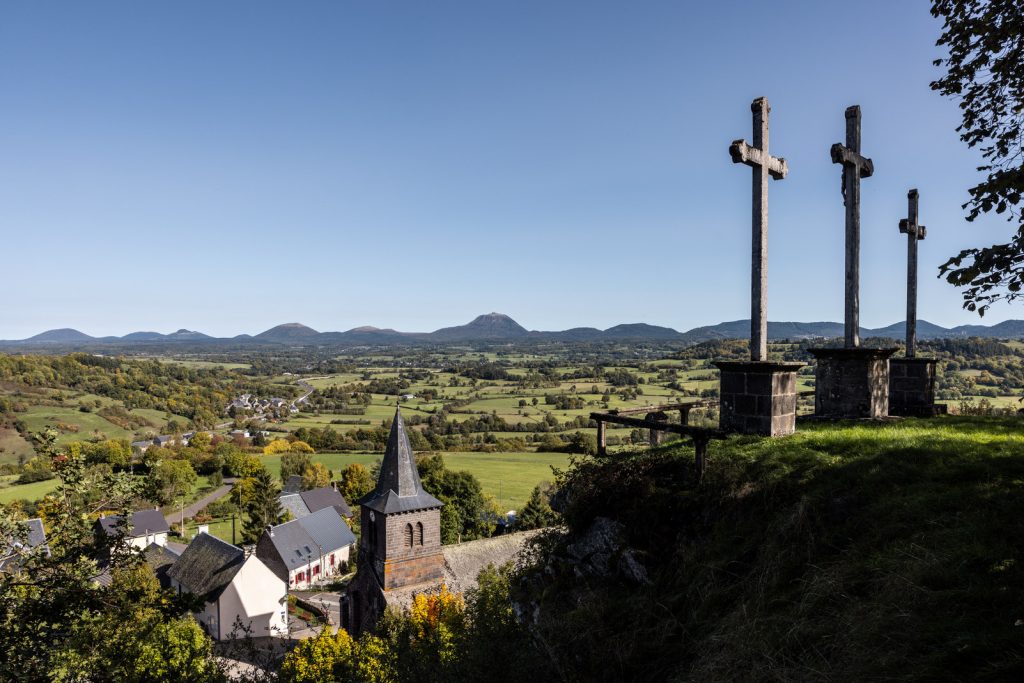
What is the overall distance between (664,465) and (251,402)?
15369cm

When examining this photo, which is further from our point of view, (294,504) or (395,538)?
(294,504)

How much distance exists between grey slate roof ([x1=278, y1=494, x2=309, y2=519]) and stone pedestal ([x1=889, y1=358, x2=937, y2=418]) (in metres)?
55.2

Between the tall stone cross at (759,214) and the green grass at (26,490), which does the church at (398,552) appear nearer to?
the tall stone cross at (759,214)

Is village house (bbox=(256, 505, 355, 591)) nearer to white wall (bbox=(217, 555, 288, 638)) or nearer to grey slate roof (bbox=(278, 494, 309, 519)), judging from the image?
white wall (bbox=(217, 555, 288, 638))

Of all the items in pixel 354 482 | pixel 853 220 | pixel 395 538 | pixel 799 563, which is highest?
pixel 853 220

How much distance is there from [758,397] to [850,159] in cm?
587

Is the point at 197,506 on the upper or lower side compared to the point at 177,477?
lower

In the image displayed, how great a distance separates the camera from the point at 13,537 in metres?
9.11

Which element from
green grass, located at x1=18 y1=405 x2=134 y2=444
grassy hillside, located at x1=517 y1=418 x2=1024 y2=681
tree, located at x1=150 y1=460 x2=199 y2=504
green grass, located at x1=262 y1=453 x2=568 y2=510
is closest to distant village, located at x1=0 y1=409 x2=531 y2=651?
tree, located at x1=150 y1=460 x2=199 y2=504

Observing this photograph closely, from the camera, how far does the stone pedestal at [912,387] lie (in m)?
11.7

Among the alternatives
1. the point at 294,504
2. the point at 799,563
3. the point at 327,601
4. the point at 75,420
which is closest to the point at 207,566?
the point at 327,601

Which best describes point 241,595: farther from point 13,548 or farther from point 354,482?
point 13,548

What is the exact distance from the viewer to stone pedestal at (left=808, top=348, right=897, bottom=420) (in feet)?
32.1

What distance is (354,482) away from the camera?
213ft
